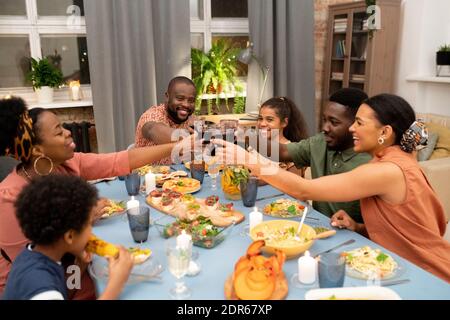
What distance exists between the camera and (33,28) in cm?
398

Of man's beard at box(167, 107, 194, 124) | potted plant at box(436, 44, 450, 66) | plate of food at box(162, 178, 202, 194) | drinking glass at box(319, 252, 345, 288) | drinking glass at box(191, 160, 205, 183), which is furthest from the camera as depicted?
potted plant at box(436, 44, 450, 66)

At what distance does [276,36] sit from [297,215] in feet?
10.4

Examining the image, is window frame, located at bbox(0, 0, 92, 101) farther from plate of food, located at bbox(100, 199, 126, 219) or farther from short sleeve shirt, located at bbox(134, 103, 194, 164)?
plate of food, located at bbox(100, 199, 126, 219)

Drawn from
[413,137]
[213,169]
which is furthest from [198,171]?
[413,137]

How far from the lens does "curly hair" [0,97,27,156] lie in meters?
1.60

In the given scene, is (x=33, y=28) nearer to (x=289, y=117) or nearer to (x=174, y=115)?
(x=174, y=115)

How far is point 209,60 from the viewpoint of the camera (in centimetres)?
444

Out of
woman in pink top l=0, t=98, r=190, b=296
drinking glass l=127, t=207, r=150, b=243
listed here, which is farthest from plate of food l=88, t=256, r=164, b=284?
woman in pink top l=0, t=98, r=190, b=296

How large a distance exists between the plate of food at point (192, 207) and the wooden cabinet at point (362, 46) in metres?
3.16

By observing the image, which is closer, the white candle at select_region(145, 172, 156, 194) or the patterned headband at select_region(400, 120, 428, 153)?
the patterned headband at select_region(400, 120, 428, 153)

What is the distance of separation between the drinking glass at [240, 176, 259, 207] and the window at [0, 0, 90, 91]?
293 centimetres

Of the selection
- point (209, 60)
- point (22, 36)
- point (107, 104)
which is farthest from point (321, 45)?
point (22, 36)
